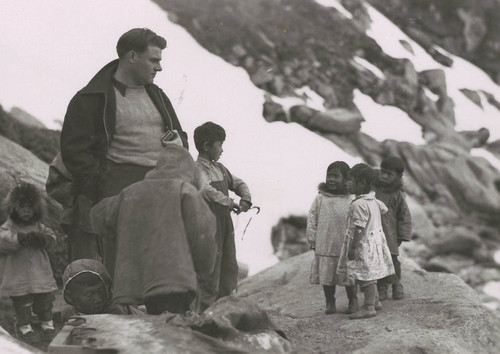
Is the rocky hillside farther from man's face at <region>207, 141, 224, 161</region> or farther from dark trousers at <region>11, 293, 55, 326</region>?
dark trousers at <region>11, 293, 55, 326</region>

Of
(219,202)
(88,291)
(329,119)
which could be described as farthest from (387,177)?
(329,119)

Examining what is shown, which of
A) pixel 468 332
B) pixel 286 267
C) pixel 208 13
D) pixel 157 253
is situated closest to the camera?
pixel 157 253

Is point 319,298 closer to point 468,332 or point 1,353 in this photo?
point 468,332

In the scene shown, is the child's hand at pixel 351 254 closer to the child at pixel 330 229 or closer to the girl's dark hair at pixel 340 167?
the child at pixel 330 229

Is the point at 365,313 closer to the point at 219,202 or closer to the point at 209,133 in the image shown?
the point at 219,202

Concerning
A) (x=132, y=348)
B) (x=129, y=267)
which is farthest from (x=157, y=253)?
(x=132, y=348)

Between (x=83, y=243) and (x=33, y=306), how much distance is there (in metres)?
1.18

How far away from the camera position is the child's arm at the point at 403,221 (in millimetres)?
6770

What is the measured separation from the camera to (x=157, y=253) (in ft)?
12.8

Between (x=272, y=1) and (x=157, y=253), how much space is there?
622 cm

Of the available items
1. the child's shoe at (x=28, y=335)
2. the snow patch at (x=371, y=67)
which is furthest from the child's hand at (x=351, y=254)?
the snow patch at (x=371, y=67)

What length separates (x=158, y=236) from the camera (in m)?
Result: 3.91

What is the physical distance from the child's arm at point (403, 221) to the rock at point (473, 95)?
A: 4.09 m

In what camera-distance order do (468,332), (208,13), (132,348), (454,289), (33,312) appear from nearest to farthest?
(132,348), (468,332), (33,312), (454,289), (208,13)
